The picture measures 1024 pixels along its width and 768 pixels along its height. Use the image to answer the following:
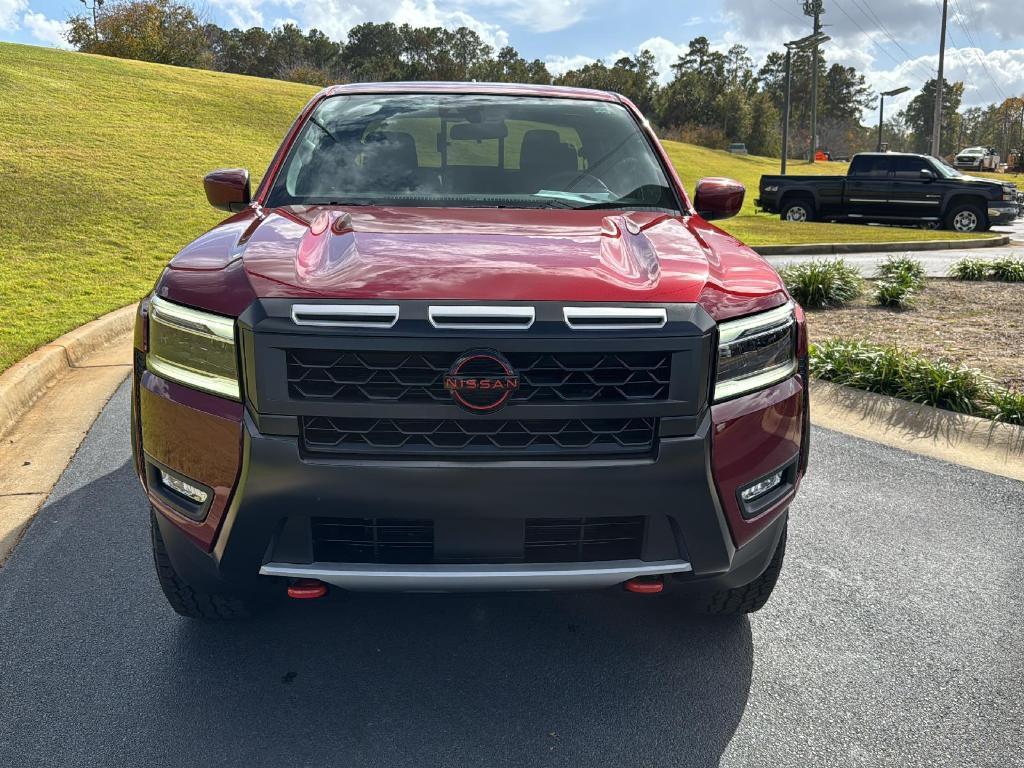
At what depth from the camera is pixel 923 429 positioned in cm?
529

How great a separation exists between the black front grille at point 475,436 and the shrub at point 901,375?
3906 millimetres

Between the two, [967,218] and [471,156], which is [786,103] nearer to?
[967,218]

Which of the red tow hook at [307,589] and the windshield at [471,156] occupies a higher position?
the windshield at [471,156]

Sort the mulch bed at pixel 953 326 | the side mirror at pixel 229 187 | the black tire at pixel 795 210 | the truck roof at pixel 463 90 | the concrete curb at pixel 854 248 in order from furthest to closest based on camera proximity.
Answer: the black tire at pixel 795 210
the concrete curb at pixel 854 248
the mulch bed at pixel 953 326
the truck roof at pixel 463 90
the side mirror at pixel 229 187

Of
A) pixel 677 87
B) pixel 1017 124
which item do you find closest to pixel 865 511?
pixel 677 87

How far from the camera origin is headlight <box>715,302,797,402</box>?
2381 mm

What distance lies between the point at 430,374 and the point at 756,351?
2.96 ft

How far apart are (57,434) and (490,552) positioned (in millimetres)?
3717

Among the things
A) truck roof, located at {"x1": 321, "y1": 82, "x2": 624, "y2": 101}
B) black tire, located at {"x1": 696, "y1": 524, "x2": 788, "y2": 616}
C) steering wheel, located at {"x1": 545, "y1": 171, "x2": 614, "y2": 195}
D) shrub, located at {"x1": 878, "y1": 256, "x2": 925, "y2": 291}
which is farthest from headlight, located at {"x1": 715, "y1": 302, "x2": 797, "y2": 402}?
shrub, located at {"x1": 878, "y1": 256, "x2": 925, "y2": 291}

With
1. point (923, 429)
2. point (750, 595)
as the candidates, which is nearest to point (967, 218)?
point (923, 429)

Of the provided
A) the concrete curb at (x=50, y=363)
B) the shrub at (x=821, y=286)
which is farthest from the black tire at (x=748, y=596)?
the shrub at (x=821, y=286)

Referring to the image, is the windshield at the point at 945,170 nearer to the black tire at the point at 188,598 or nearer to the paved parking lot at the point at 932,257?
the paved parking lot at the point at 932,257

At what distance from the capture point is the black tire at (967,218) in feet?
65.6

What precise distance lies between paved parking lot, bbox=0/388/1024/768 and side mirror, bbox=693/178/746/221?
4.86 feet
